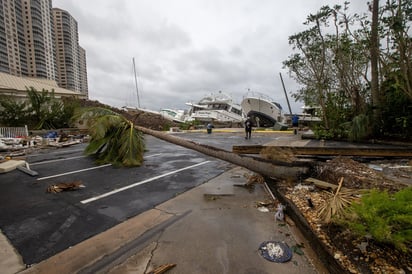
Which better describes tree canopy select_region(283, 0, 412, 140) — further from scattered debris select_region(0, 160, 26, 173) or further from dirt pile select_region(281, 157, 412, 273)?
scattered debris select_region(0, 160, 26, 173)

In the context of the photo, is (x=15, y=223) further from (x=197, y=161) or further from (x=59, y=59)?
(x=59, y=59)

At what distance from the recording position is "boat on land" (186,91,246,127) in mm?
31533

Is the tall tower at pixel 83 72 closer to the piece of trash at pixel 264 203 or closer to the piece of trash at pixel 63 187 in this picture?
the piece of trash at pixel 63 187

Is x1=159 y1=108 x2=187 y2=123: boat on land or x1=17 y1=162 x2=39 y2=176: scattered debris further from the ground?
x1=159 y1=108 x2=187 y2=123: boat on land

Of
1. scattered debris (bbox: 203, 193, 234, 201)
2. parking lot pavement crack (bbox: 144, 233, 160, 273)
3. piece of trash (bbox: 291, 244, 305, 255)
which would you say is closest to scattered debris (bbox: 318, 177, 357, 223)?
piece of trash (bbox: 291, 244, 305, 255)

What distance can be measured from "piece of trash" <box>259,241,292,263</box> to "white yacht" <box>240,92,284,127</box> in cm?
2358

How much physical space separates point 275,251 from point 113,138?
6248 millimetres

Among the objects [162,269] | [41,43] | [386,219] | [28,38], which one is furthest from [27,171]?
[28,38]

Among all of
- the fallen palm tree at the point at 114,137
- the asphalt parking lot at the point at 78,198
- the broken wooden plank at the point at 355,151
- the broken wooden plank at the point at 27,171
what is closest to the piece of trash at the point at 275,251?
the asphalt parking lot at the point at 78,198

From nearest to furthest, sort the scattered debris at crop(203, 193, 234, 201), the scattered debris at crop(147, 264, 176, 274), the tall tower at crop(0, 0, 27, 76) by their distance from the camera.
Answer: the scattered debris at crop(147, 264, 176, 274) < the scattered debris at crop(203, 193, 234, 201) < the tall tower at crop(0, 0, 27, 76)

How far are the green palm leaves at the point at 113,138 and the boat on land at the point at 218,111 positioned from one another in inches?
938

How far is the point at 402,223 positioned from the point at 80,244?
3.34 metres

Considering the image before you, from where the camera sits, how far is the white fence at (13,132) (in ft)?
38.9

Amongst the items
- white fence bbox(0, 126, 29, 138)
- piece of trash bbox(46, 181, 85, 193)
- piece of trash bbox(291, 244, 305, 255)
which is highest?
white fence bbox(0, 126, 29, 138)
